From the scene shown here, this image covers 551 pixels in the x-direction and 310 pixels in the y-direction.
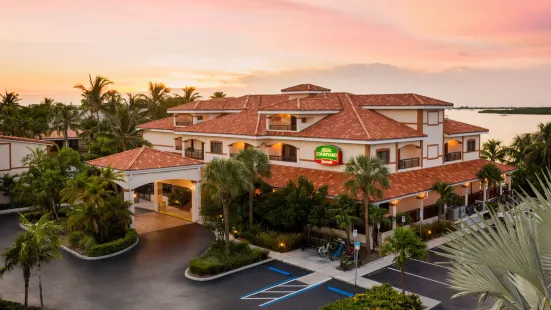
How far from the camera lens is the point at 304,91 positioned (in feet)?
156

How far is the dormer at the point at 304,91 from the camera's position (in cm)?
4709

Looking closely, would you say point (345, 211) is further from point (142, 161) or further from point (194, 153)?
point (194, 153)

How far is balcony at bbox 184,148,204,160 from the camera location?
47719 millimetres

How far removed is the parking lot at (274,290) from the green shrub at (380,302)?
3.29 m

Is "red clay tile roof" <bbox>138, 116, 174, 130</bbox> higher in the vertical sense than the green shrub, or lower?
higher

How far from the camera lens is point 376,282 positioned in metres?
25.5

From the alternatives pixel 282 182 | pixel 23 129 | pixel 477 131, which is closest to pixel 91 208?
pixel 282 182

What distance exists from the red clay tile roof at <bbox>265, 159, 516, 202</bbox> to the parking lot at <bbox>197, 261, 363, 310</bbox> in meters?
8.01

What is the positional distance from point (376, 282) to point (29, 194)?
28.3 metres

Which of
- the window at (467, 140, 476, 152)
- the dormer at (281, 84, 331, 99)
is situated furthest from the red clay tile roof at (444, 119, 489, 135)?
the dormer at (281, 84, 331, 99)

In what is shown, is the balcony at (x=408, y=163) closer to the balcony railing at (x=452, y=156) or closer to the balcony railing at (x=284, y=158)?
the balcony railing at (x=452, y=156)

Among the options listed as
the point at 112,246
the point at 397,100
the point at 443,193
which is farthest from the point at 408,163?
the point at 112,246

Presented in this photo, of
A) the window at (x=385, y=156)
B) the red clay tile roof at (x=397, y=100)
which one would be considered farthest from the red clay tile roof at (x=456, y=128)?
the window at (x=385, y=156)

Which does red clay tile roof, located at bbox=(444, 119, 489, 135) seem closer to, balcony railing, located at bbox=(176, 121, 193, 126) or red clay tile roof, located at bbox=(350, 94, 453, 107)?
red clay tile roof, located at bbox=(350, 94, 453, 107)
